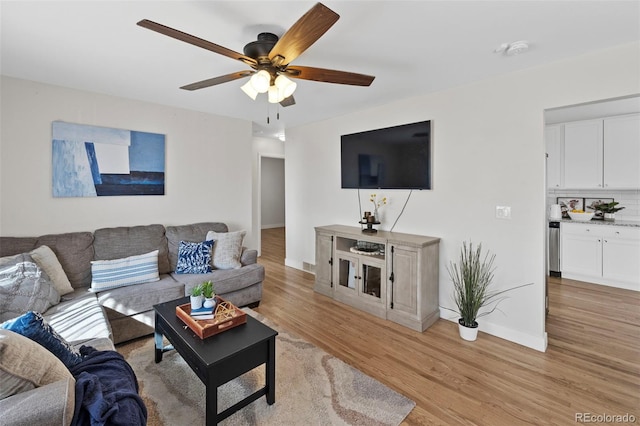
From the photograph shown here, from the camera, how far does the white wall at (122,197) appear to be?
2.69 metres

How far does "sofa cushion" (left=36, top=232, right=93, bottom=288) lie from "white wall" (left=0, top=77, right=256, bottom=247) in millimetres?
248

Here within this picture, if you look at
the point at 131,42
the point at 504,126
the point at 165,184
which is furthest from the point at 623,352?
the point at 165,184

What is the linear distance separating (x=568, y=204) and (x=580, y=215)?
41 cm

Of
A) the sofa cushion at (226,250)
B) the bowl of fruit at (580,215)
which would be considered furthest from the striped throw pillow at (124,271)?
the bowl of fruit at (580,215)

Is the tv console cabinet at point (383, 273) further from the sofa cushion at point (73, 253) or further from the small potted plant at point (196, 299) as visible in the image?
the sofa cushion at point (73, 253)

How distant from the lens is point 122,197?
3256 millimetres

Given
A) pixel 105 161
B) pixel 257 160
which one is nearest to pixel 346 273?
pixel 105 161

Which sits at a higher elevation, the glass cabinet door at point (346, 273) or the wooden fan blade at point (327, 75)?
the wooden fan blade at point (327, 75)

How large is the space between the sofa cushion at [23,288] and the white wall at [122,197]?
2.50ft

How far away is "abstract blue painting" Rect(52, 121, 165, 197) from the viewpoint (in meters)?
2.90

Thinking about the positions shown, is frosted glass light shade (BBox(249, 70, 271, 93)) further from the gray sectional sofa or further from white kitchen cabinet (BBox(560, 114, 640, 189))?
white kitchen cabinet (BBox(560, 114, 640, 189))

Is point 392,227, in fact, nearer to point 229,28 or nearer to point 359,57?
point 359,57

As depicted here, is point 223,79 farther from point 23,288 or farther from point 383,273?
point 383,273

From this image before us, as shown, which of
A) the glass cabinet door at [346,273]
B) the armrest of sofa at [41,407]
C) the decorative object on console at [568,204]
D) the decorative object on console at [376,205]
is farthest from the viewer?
the decorative object on console at [568,204]
